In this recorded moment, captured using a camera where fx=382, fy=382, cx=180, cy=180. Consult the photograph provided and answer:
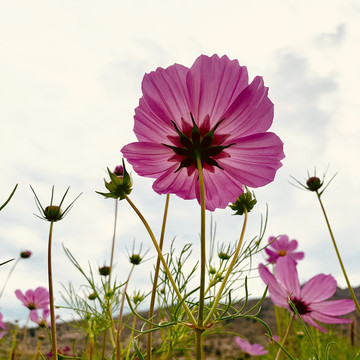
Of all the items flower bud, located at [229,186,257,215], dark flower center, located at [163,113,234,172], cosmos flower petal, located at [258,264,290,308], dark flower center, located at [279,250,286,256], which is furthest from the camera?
dark flower center, located at [279,250,286,256]

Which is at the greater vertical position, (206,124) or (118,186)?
(206,124)

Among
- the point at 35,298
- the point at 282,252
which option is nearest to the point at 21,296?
the point at 35,298

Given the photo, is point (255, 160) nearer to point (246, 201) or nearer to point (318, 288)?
point (246, 201)

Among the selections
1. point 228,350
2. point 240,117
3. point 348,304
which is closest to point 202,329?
point 240,117

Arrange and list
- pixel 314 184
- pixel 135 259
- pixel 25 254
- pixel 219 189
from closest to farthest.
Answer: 1. pixel 219 189
2. pixel 314 184
3. pixel 135 259
4. pixel 25 254

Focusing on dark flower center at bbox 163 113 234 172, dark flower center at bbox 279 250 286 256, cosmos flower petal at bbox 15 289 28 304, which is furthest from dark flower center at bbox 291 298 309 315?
cosmos flower petal at bbox 15 289 28 304

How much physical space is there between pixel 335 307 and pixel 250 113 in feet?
2.85

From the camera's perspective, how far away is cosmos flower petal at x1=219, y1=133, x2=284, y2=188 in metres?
0.74

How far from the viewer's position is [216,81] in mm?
710

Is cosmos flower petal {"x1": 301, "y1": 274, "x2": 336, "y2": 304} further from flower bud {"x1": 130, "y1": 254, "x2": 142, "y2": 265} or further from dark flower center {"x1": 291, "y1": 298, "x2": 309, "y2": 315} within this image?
flower bud {"x1": 130, "y1": 254, "x2": 142, "y2": 265}

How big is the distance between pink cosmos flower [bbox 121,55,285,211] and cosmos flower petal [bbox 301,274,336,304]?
71cm

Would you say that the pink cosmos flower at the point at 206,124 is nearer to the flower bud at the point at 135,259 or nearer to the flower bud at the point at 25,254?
the flower bud at the point at 135,259

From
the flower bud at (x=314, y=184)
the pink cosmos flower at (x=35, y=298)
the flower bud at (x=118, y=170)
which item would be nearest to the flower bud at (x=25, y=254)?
the pink cosmos flower at (x=35, y=298)

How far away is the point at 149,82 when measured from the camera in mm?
708
